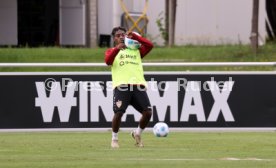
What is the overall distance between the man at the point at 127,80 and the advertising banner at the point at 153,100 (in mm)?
4559

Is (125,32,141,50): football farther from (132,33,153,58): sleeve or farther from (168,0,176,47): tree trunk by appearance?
(168,0,176,47): tree trunk

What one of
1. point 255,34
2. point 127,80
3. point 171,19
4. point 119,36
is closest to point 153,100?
point 127,80

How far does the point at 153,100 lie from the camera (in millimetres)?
21562

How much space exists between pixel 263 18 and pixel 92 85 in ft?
51.5

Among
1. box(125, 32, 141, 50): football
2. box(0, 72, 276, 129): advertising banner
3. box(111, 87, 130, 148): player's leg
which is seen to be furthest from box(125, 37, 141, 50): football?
box(0, 72, 276, 129): advertising banner

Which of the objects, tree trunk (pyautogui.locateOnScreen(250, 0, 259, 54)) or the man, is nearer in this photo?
the man

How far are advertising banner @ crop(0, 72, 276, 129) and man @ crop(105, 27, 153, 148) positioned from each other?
4.56 metres

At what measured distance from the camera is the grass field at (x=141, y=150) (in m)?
13.8

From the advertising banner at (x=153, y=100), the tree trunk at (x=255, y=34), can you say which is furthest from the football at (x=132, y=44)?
the tree trunk at (x=255, y=34)

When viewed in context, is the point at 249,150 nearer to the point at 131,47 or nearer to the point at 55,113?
the point at 131,47

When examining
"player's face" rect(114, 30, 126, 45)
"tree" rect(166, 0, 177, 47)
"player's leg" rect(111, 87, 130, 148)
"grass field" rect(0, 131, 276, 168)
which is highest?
"player's face" rect(114, 30, 126, 45)

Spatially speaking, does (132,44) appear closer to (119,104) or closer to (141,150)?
(119,104)

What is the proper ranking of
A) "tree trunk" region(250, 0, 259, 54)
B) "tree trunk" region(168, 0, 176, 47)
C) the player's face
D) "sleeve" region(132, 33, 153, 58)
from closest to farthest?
1. the player's face
2. "sleeve" region(132, 33, 153, 58)
3. "tree trunk" region(250, 0, 259, 54)
4. "tree trunk" region(168, 0, 176, 47)

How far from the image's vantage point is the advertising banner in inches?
844
